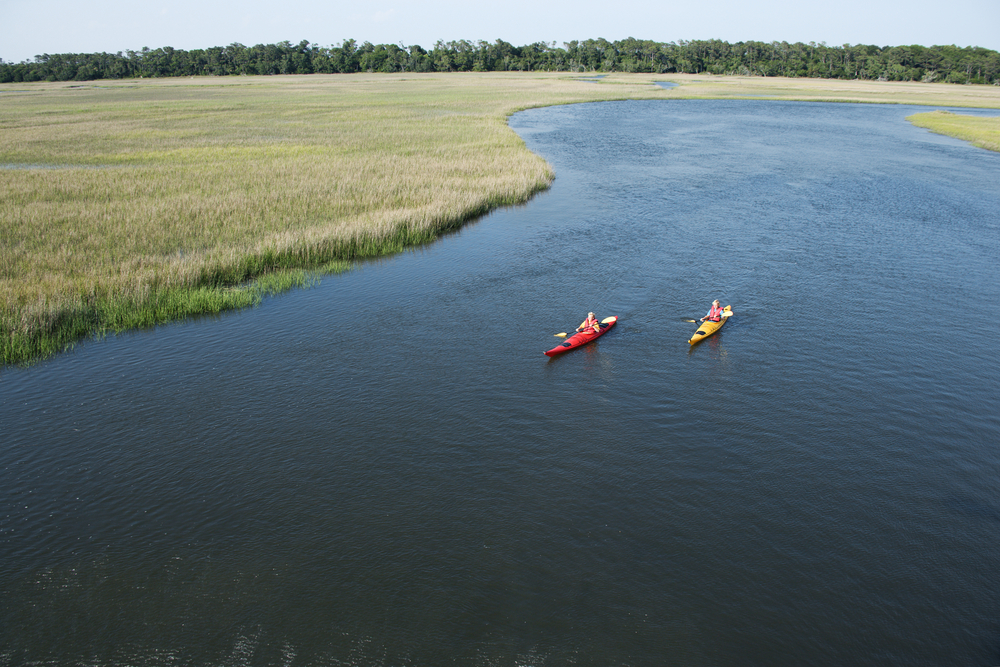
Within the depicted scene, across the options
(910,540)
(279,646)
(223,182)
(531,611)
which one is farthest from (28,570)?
(223,182)

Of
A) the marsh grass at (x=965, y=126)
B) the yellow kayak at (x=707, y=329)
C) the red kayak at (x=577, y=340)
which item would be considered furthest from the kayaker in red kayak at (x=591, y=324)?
the marsh grass at (x=965, y=126)

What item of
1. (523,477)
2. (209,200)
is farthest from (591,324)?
(209,200)

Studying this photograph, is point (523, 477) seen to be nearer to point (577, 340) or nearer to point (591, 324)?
point (577, 340)

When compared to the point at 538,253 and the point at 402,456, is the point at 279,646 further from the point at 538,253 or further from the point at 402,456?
the point at 538,253

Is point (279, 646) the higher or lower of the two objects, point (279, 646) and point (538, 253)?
the lower

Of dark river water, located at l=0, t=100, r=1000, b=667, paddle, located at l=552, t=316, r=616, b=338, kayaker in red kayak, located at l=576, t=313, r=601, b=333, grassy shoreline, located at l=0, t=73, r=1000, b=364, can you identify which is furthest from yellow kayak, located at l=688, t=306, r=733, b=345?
grassy shoreline, located at l=0, t=73, r=1000, b=364

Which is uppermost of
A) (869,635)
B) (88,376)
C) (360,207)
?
(360,207)
